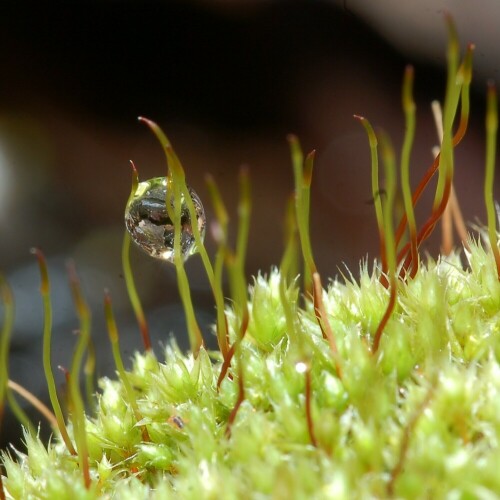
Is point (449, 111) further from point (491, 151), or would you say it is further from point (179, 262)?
point (179, 262)

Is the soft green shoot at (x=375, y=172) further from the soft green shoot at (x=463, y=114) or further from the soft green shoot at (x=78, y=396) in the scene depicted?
the soft green shoot at (x=78, y=396)

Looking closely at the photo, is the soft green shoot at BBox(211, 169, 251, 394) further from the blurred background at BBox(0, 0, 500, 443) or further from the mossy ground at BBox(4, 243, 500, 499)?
the blurred background at BBox(0, 0, 500, 443)

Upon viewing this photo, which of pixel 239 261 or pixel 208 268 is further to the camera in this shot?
pixel 208 268

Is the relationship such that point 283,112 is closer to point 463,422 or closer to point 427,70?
point 427,70

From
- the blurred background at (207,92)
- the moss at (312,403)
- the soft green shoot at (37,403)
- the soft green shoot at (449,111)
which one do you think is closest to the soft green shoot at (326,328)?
the moss at (312,403)

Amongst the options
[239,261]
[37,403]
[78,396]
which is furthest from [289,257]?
[37,403]
